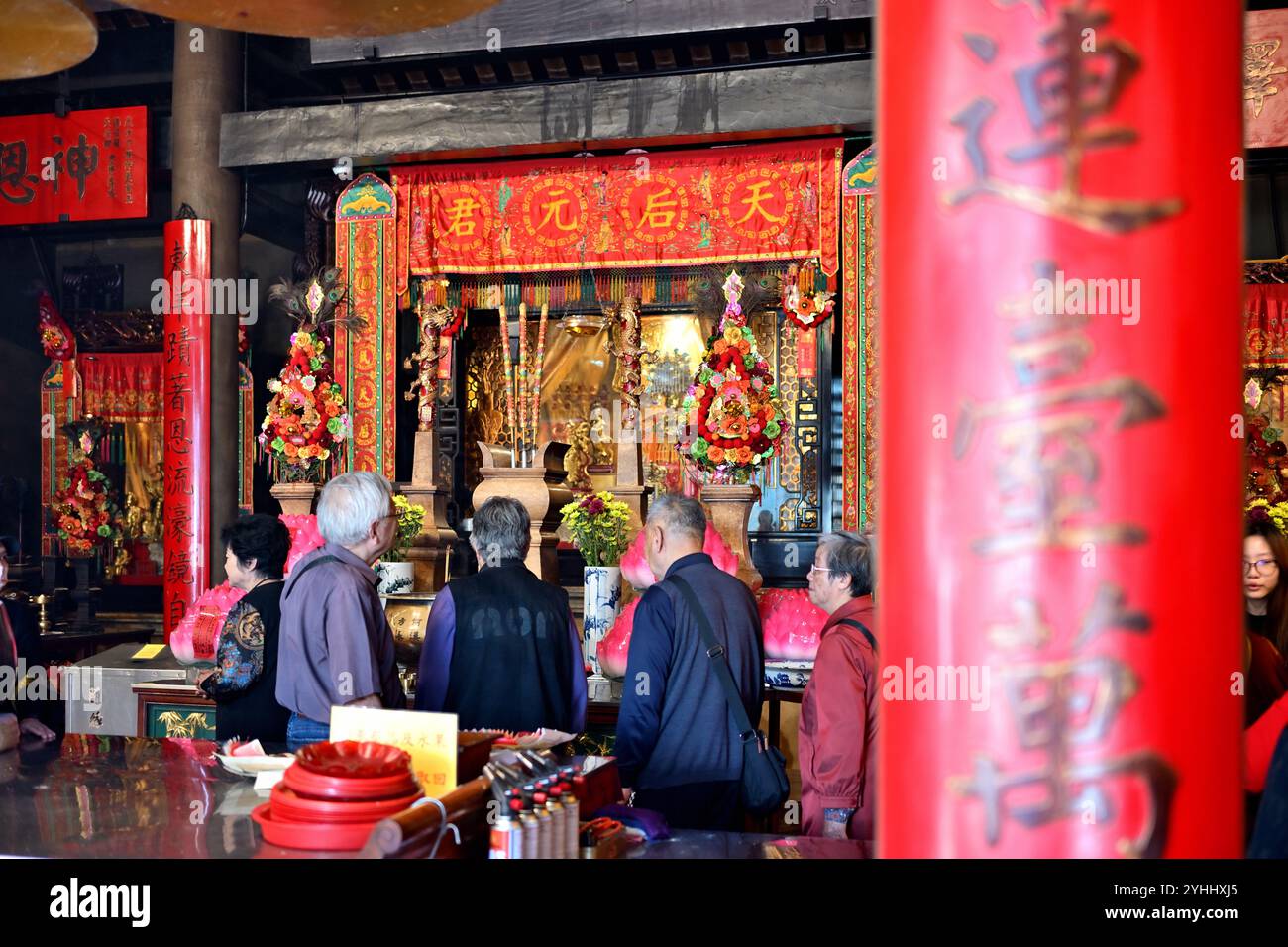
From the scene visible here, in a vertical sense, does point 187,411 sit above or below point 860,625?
above

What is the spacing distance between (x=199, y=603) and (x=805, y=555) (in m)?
3.86

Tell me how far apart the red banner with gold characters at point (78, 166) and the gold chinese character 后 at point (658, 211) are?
2.96m

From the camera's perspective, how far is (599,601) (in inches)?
160

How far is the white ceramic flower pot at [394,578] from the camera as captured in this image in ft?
14.6

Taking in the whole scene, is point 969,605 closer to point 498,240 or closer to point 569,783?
point 569,783

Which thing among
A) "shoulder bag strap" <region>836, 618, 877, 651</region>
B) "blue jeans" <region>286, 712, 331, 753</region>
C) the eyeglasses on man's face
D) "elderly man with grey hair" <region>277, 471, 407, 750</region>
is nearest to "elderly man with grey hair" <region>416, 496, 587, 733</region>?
"elderly man with grey hair" <region>277, 471, 407, 750</region>

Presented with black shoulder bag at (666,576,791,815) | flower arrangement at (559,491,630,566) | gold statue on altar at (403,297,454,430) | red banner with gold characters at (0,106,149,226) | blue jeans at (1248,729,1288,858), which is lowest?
black shoulder bag at (666,576,791,815)

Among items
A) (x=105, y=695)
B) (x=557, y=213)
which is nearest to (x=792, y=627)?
(x=105, y=695)

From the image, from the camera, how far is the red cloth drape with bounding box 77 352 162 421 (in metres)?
8.17

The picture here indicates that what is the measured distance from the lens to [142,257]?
8234mm

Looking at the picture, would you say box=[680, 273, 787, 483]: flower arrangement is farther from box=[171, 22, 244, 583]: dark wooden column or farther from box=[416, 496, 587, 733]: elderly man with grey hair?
box=[171, 22, 244, 583]: dark wooden column

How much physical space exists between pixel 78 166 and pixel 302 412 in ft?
11.4

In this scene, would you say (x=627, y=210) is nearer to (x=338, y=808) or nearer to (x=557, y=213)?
(x=557, y=213)

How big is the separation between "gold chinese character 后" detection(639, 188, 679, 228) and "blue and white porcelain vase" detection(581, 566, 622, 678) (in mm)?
3091
